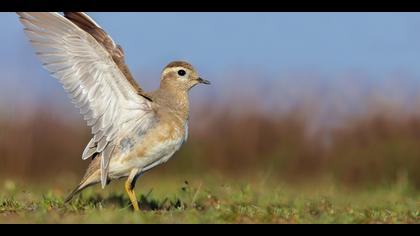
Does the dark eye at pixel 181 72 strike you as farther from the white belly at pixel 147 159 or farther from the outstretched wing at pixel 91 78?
the white belly at pixel 147 159

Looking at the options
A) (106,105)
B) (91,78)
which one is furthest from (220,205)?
(91,78)

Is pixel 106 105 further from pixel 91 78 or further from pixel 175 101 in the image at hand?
pixel 175 101

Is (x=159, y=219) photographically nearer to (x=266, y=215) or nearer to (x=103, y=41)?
(x=266, y=215)

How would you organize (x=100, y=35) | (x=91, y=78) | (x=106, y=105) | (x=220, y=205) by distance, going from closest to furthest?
(x=91, y=78)
(x=106, y=105)
(x=220, y=205)
(x=100, y=35)

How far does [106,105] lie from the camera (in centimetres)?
939

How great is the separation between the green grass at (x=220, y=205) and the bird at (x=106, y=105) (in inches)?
21.4

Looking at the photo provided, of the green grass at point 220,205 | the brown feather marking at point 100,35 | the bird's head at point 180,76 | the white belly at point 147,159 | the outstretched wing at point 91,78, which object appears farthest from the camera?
the bird's head at point 180,76

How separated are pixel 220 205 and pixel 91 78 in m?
2.23

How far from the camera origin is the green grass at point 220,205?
26.3 ft

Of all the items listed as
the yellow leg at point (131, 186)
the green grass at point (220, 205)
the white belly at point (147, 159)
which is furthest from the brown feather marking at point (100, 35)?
the green grass at point (220, 205)

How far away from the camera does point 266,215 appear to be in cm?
839
